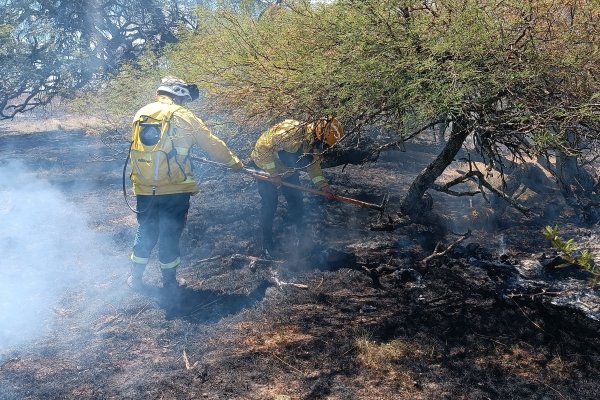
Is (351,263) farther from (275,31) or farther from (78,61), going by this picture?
(78,61)

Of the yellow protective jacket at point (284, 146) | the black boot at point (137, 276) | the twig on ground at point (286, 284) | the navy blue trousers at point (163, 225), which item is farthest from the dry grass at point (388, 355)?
the black boot at point (137, 276)

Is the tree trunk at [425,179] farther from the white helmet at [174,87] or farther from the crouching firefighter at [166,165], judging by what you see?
the white helmet at [174,87]

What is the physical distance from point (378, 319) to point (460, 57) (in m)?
2.25

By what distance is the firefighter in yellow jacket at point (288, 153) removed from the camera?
4766 mm

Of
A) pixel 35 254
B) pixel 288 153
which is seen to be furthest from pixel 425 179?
pixel 35 254

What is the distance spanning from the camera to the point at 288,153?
523cm

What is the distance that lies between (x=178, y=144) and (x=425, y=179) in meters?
2.80

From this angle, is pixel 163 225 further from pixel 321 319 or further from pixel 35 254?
pixel 35 254

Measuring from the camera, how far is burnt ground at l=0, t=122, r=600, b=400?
3.34 meters

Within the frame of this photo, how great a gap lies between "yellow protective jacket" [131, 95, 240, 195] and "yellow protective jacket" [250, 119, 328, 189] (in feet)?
2.11

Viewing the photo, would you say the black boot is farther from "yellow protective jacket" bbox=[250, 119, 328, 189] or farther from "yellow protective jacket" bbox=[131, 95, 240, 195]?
"yellow protective jacket" bbox=[250, 119, 328, 189]

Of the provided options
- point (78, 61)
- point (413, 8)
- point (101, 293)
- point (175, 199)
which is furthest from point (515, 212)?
point (78, 61)

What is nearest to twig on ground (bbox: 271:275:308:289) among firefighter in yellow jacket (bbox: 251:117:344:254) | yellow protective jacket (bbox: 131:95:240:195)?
firefighter in yellow jacket (bbox: 251:117:344:254)

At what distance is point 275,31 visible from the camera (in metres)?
4.73
